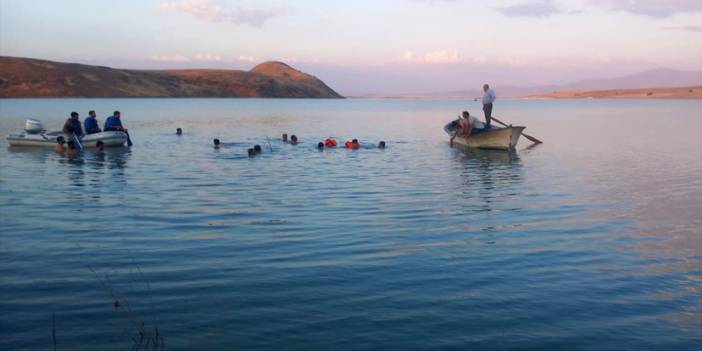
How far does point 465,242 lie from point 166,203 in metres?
7.94

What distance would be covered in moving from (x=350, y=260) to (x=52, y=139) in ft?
79.5

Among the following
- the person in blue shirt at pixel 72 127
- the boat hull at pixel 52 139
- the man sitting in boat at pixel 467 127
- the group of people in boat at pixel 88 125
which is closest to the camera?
the person in blue shirt at pixel 72 127

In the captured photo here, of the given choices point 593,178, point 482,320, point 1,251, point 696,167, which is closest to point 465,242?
point 482,320

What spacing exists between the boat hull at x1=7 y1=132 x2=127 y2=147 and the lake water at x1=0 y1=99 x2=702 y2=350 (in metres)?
8.22

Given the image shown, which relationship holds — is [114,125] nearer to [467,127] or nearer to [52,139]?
[52,139]

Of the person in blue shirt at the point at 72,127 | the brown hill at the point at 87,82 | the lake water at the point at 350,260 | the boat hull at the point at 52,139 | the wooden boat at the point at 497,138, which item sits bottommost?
the lake water at the point at 350,260

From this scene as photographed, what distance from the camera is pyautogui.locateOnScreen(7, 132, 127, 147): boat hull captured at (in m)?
30.1

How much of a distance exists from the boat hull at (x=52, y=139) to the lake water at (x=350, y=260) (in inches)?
324

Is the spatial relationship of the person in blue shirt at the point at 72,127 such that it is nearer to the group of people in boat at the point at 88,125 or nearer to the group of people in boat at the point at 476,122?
the group of people in boat at the point at 88,125

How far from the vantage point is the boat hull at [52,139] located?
1187 inches

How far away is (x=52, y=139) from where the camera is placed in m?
30.1

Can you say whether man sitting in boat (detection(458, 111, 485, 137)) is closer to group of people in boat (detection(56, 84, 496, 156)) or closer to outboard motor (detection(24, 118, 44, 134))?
group of people in boat (detection(56, 84, 496, 156))

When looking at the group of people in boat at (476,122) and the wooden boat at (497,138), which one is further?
the group of people in boat at (476,122)

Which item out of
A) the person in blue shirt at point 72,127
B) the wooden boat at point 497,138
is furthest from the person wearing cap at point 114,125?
the wooden boat at point 497,138
